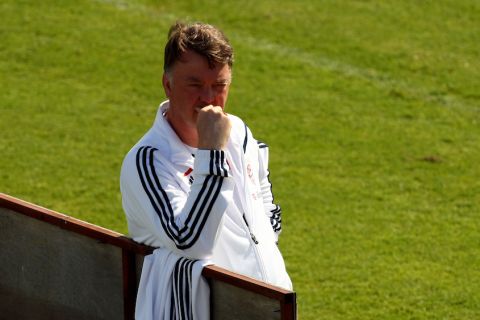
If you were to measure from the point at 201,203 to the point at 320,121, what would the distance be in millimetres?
6166

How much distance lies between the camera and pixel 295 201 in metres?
8.78

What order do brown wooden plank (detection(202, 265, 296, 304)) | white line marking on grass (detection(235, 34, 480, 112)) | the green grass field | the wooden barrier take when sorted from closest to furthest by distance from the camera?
brown wooden plank (detection(202, 265, 296, 304)) < the wooden barrier < the green grass field < white line marking on grass (detection(235, 34, 480, 112))

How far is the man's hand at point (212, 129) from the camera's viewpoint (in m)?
4.12

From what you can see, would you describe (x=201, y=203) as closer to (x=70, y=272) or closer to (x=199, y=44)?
(x=199, y=44)

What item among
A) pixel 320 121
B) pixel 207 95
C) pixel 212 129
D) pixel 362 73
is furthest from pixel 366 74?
pixel 212 129

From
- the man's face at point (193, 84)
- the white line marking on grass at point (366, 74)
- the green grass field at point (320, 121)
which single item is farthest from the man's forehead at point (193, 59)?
the white line marking on grass at point (366, 74)

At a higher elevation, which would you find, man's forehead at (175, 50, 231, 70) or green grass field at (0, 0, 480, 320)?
man's forehead at (175, 50, 231, 70)

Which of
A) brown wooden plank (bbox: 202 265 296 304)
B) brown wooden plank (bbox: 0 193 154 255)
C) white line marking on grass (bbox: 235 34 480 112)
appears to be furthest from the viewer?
white line marking on grass (bbox: 235 34 480 112)

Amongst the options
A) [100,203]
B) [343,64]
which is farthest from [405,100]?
[100,203]

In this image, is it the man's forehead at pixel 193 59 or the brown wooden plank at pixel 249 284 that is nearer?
the brown wooden plank at pixel 249 284

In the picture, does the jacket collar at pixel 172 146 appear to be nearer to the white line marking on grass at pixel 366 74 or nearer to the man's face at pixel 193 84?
the man's face at pixel 193 84

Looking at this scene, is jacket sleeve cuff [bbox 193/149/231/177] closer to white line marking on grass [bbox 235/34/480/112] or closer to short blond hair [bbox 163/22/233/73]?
short blond hair [bbox 163/22/233/73]

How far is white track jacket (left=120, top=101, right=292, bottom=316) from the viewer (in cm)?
406

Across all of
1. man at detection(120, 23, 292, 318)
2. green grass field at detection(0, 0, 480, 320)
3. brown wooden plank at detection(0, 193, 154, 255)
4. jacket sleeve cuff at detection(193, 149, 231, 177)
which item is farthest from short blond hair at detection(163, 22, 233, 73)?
green grass field at detection(0, 0, 480, 320)
